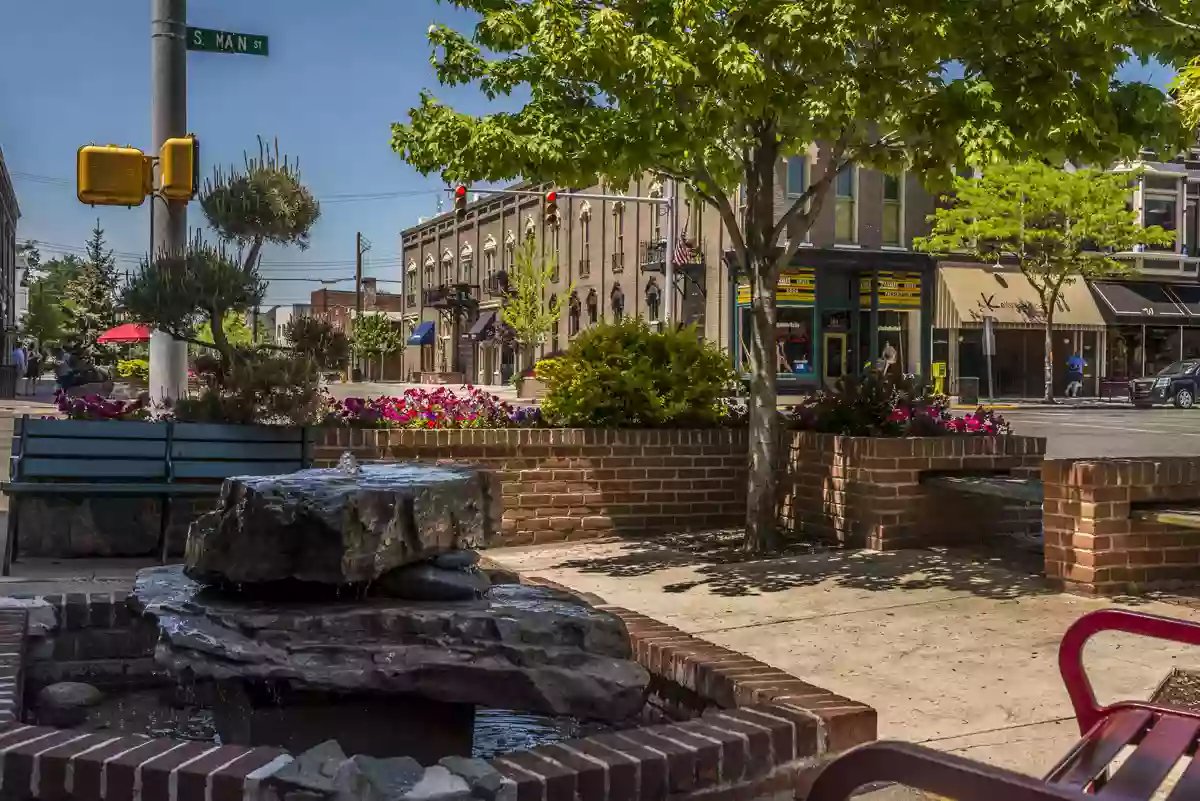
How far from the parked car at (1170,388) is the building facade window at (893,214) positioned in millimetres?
8883

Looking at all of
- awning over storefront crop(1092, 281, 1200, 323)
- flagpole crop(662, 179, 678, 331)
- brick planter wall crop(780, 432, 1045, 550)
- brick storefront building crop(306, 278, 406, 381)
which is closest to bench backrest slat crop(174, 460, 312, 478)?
brick planter wall crop(780, 432, 1045, 550)

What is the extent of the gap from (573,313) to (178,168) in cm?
4264

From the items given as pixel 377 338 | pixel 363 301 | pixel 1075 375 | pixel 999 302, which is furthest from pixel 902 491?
pixel 363 301

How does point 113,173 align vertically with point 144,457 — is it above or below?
above

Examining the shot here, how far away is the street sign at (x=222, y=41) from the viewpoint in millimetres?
8992

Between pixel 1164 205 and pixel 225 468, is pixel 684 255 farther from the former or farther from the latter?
pixel 225 468

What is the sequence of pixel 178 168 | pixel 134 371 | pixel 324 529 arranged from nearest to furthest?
pixel 324 529
pixel 178 168
pixel 134 371

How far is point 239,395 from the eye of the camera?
7879mm

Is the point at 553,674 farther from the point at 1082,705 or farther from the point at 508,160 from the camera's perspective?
the point at 508,160

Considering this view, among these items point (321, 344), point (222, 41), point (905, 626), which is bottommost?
point (905, 626)

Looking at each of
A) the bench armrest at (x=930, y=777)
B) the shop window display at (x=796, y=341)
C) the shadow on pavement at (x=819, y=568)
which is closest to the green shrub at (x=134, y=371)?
the shop window display at (x=796, y=341)

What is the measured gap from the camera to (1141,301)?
Answer: 139 ft

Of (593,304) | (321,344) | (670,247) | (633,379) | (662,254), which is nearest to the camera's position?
(321,344)

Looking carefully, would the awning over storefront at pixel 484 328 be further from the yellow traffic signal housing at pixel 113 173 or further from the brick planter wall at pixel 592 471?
the yellow traffic signal housing at pixel 113 173
